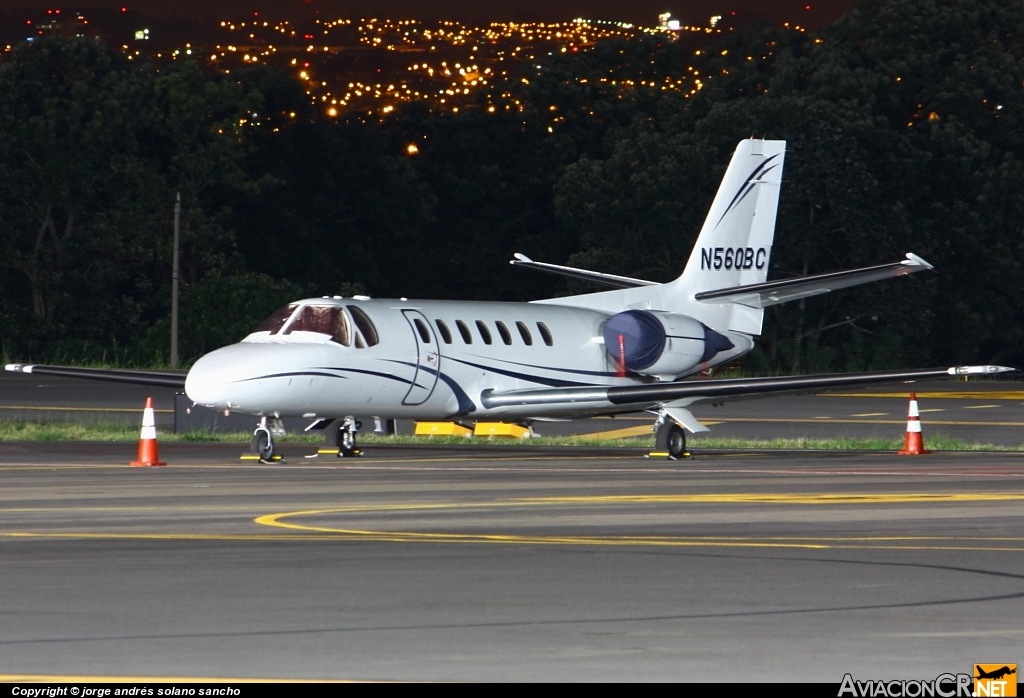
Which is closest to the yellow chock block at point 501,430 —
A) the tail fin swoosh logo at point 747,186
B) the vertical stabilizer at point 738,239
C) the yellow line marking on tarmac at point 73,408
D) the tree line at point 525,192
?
the vertical stabilizer at point 738,239

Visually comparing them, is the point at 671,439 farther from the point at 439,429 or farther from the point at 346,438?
the point at 346,438

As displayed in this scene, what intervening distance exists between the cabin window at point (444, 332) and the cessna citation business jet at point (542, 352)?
2 cm

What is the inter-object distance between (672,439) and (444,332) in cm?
353

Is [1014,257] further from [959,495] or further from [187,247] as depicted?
[959,495]

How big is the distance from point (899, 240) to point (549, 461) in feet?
132

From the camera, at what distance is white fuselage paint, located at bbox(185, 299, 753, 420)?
69.2 feet

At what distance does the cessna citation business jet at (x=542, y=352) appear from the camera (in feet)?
71.0

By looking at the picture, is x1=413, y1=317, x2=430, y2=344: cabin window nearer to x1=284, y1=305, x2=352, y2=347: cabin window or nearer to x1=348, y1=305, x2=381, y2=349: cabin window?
x1=348, y1=305, x2=381, y2=349: cabin window

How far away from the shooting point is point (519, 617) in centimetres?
889

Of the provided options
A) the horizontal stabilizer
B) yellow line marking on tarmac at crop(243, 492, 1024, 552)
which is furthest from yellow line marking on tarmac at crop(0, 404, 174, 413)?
yellow line marking on tarmac at crop(243, 492, 1024, 552)

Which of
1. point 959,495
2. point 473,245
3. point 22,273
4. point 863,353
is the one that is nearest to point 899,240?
point 863,353

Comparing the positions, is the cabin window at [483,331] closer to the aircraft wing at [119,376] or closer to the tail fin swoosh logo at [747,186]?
the aircraft wing at [119,376]

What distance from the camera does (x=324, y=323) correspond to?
2252cm

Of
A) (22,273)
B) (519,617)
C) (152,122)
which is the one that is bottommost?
(519,617)
